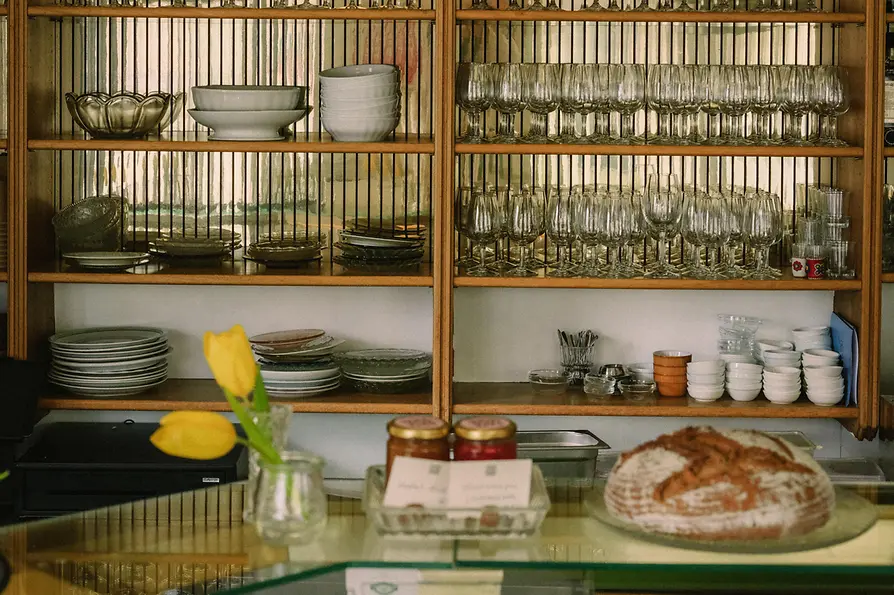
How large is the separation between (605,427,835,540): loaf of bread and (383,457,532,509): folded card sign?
16cm

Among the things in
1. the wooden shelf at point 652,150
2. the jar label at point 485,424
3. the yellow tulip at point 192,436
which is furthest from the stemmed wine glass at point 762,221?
the yellow tulip at point 192,436

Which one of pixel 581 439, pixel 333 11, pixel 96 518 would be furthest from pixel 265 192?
pixel 96 518

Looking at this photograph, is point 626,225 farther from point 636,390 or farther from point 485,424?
point 485,424

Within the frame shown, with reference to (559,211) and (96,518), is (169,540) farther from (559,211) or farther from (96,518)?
(559,211)

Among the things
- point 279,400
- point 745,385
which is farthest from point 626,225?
point 279,400

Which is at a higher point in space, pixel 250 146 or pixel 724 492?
pixel 250 146

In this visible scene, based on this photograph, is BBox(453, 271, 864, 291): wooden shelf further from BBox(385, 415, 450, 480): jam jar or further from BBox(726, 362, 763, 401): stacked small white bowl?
BBox(385, 415, 450, 480): jam jar

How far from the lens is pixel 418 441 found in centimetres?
173

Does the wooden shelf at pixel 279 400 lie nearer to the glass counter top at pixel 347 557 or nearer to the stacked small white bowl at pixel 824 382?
the stacked small white bowl at pixel 824 382

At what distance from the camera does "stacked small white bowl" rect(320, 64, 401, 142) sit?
3.36m

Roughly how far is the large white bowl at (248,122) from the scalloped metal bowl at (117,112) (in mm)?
123

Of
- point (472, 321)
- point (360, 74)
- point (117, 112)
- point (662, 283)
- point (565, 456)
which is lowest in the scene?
point (565, 456)

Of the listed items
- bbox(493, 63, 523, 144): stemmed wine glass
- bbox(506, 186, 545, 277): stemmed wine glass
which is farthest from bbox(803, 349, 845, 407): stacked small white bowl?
bbox(493, 63, 523, 144): stemmed wine glass

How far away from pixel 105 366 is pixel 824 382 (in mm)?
2095
